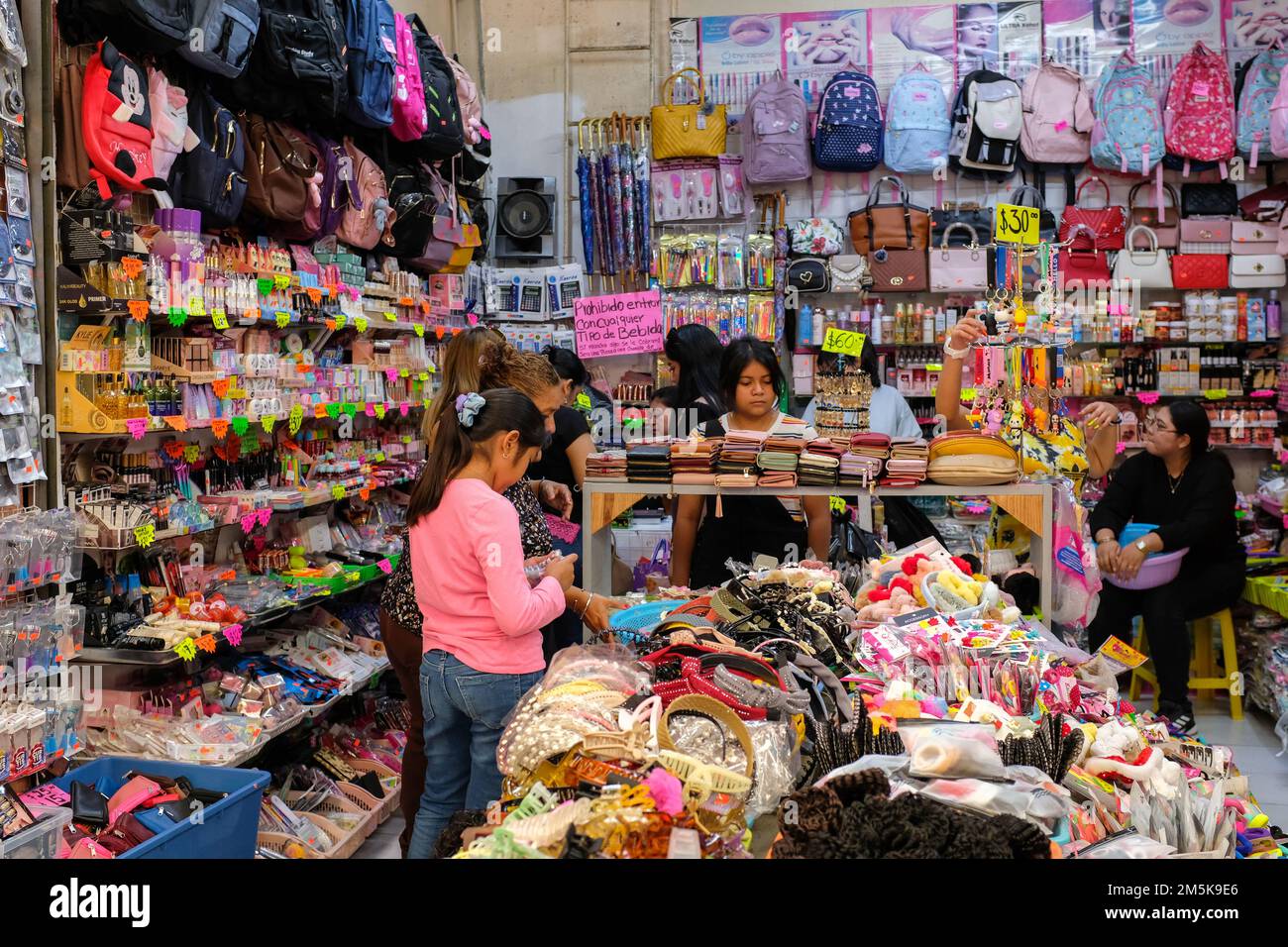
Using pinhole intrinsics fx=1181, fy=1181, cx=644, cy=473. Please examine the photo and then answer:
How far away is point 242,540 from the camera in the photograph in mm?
4789

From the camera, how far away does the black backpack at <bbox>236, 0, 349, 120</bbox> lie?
4.28 metres

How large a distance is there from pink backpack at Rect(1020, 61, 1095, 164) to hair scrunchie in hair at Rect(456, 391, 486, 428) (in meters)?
5.48

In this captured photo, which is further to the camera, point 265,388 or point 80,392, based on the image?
point 265,388

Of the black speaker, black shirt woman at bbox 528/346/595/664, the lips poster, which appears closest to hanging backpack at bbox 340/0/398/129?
black shirt woman at bbox 528/346/595/664

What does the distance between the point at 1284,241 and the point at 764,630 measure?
223 inches

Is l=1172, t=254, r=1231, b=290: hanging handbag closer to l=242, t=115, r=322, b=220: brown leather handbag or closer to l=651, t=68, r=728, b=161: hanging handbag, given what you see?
l=651, t=68, r=728, b=161: hanging handbag

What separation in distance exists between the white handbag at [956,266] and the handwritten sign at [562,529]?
149 inches

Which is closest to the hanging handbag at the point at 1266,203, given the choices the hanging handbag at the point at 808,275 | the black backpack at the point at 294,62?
the hanging handbag at the point at 808,275

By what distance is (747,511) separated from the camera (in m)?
4.37

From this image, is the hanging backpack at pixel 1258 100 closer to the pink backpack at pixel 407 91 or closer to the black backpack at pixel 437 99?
the black backpack at pixel 437 99

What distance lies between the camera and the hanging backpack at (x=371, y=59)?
488 centimetres

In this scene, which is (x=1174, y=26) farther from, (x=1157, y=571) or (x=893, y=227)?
(x=1157, y=571)
